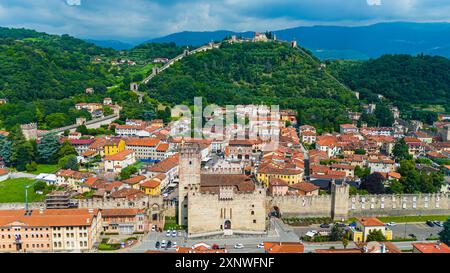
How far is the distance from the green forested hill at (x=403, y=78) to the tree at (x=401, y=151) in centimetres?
3403

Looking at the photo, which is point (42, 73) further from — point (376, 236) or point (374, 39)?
point (374, 39)

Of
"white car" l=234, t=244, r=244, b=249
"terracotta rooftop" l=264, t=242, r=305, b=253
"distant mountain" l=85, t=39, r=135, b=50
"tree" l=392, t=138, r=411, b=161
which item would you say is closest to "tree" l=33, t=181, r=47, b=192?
"white car" l=234, t=244, r=244, b=249

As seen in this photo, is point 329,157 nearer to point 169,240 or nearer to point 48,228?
point 169,240

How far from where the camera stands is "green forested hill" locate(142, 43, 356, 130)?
7081 centimetres

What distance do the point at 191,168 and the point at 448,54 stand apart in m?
116

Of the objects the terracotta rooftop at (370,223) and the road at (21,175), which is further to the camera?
the road at (21,175)

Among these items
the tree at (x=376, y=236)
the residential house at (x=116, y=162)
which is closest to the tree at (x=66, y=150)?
A: the residential house at (x=116, y=162)

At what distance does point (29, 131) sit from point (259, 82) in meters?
45.8

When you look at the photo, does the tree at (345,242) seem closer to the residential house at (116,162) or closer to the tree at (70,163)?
the residential house at (116,162)

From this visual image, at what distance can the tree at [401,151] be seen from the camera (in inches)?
1786

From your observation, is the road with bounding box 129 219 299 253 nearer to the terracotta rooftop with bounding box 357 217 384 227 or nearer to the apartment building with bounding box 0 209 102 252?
the apartment building with bounding box 0 209 102 252

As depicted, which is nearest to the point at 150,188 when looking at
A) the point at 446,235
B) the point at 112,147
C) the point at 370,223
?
the point at 112,147
